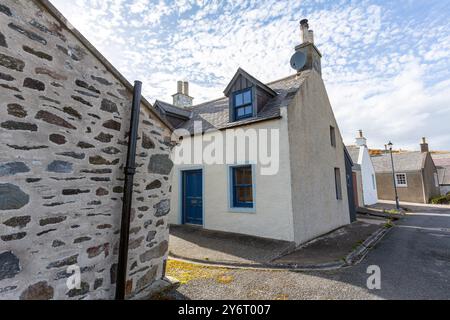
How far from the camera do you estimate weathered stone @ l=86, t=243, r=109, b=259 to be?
3191 millimetres

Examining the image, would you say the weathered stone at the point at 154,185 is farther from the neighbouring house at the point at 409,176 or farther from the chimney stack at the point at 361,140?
the neighbouring house at the point at 409,176

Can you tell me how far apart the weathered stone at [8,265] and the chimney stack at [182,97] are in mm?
13513

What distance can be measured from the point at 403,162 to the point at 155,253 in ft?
111

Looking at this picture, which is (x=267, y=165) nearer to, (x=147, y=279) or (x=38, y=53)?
(x=147, y=279)

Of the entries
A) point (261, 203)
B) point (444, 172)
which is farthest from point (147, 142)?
point (444, 172)

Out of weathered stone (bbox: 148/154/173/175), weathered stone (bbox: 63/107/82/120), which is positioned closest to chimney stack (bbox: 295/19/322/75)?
weathered stone (bbox: 148/154/173/175)

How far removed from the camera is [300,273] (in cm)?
514

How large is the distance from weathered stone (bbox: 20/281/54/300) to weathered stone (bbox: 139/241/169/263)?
132 cm

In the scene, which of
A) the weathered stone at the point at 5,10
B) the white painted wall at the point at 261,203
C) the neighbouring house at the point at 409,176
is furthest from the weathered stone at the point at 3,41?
the neighbouring house at the point at 409,176

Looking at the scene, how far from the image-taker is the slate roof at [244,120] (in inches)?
333

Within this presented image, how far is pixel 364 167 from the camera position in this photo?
22297 millimetres

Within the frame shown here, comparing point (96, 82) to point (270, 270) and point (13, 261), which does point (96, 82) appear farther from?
point (270, 270)
